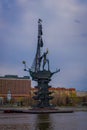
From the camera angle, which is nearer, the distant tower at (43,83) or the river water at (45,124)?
the river water at (45,124)

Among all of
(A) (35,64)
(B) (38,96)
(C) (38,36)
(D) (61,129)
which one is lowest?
(D) (61,129)

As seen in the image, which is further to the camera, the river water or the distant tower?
the distant tower

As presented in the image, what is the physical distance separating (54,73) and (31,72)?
685 centimetres

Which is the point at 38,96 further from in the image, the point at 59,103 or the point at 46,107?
the point at 59,103

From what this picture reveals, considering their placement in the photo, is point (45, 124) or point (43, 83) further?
point (43, 83)

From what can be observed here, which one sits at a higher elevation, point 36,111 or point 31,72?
point 31,72

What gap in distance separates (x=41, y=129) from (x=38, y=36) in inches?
3153

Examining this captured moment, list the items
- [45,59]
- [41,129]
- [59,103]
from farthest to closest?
[59,103]
[45,59]
[41,129]

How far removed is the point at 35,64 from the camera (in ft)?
406

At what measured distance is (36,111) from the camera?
112m

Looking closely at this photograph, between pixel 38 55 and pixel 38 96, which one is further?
pixel 38 55

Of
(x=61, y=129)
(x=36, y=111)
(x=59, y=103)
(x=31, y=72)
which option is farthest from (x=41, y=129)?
(x=59, y=103)

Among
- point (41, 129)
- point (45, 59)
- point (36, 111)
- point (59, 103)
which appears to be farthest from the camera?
point (59, 103)

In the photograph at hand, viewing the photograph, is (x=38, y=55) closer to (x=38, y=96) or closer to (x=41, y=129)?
(x=38, y=96)
